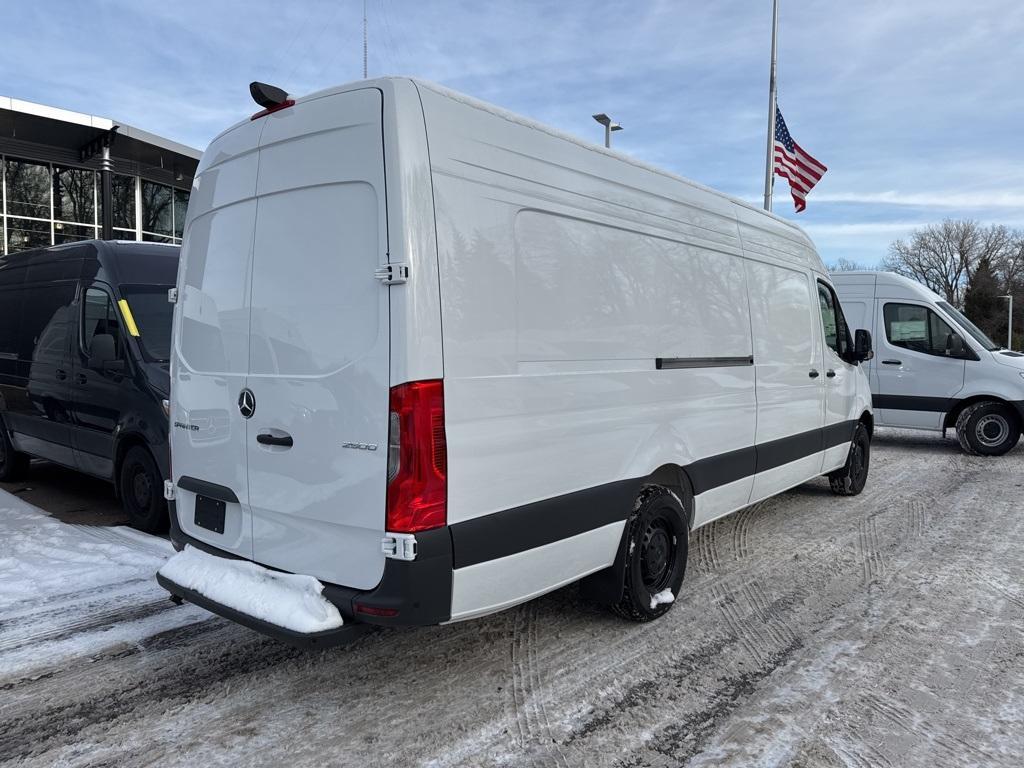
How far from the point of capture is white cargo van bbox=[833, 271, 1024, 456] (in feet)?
32.8

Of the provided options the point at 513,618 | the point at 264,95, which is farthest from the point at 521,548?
the point at 264,95

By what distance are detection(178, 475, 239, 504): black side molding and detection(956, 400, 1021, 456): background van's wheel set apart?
10124 millimetres

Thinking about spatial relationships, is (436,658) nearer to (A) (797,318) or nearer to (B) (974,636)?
(B) (974,636)

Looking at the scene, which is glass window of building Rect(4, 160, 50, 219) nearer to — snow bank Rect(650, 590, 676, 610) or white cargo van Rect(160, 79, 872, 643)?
white cargo van Rect(160, 79, 872, 643)

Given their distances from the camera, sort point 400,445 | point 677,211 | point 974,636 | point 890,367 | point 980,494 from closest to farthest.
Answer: point 400,445 → point 974,636 → point 677,211 → point 980,494 → point 890,367

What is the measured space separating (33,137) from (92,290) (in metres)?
17.5

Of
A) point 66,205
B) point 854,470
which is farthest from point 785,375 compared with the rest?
point 66,205

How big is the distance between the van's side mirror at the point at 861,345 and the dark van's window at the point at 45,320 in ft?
23.5

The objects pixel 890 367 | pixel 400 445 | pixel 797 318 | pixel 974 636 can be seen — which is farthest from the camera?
pixel 890 367

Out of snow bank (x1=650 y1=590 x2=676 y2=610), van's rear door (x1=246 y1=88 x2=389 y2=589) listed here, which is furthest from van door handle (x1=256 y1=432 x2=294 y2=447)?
snow bank (x1=650 y1=590 x2=676 y2=610)

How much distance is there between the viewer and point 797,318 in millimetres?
5867

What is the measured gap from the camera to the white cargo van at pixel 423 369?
2834 millimetres

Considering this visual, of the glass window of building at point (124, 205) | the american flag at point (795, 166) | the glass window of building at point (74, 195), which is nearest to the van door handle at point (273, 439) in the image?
the american flag at point (795, 166)

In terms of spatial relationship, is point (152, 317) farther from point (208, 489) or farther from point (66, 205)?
point (66, 205)
